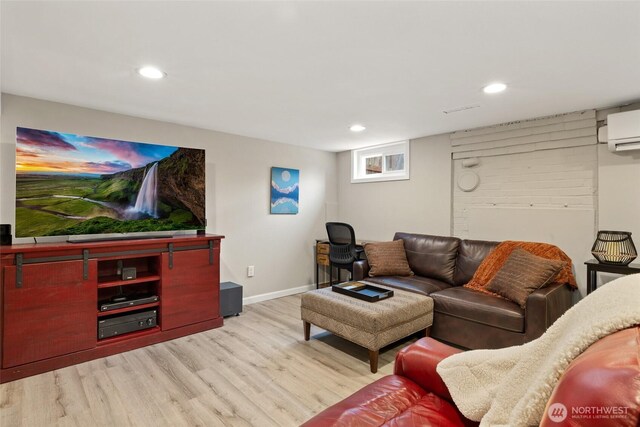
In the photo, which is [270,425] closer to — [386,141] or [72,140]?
[72,140]

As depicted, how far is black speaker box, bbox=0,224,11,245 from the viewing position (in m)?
2.41

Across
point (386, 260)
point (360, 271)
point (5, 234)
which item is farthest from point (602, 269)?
point (5, 234)

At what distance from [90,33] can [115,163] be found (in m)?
1.48

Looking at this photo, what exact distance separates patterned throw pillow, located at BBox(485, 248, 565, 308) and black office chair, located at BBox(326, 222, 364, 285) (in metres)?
1.64

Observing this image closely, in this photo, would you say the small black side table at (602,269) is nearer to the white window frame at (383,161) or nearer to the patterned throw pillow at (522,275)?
the patterned throw pillow at (522,275)

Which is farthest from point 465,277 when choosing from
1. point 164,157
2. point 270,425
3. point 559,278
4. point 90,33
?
point 90,33

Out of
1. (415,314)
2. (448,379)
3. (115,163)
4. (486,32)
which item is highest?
(486,32)

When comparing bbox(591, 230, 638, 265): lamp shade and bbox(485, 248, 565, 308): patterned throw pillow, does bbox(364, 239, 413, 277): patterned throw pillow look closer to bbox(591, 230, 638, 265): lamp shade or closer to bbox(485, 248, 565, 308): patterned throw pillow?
bbox(485, 248, 565, 308): patterned throw pillow

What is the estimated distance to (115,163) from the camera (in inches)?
116

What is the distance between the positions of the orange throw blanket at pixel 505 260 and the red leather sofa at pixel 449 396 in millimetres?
1839

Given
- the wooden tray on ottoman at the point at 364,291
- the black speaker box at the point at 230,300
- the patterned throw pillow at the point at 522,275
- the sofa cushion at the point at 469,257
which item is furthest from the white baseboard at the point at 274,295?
the patterned throw pillow at the point at 522,275

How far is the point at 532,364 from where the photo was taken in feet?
3.34

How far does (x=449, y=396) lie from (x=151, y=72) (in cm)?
260

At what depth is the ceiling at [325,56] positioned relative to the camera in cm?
152
